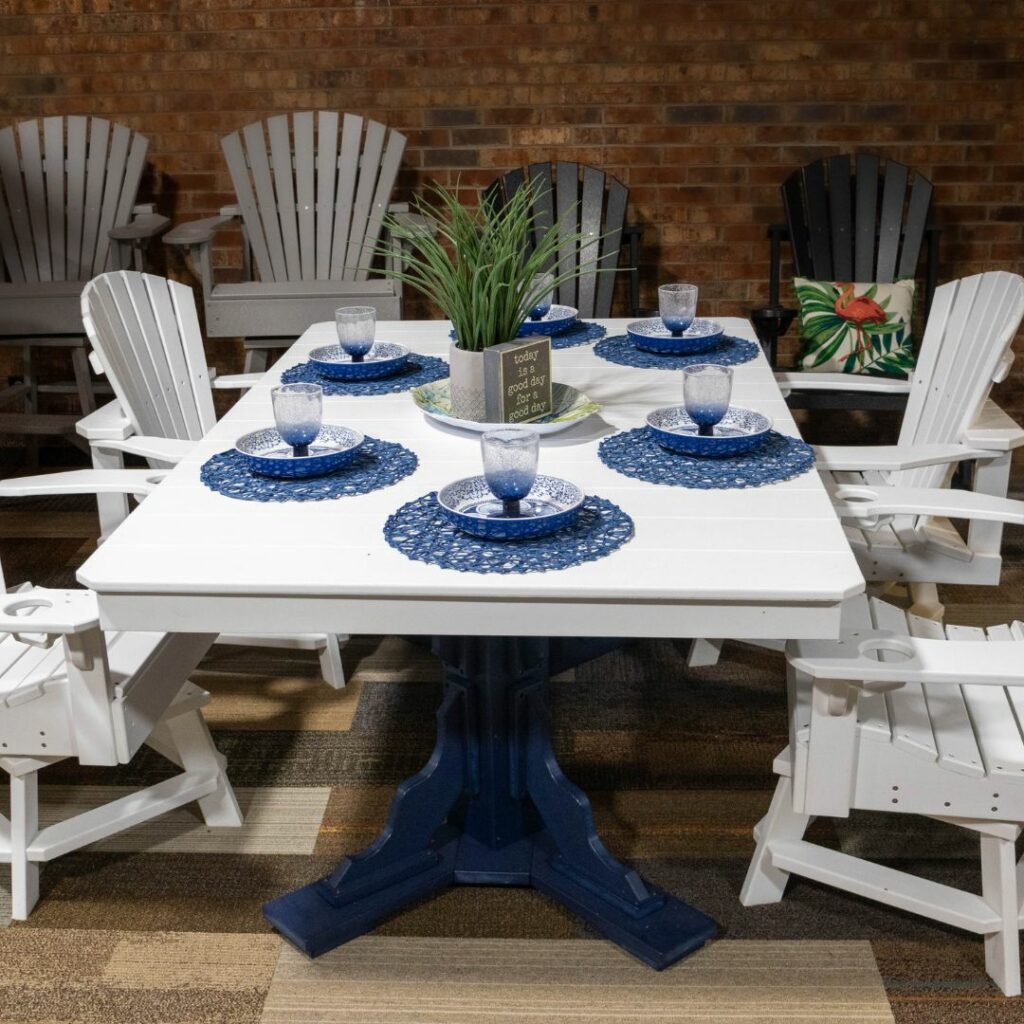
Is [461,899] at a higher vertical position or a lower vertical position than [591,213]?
lower

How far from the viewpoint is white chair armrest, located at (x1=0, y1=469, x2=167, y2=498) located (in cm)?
234

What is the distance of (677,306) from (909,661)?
1276 millimetres

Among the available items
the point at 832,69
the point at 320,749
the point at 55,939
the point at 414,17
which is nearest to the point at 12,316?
the point at 414,17

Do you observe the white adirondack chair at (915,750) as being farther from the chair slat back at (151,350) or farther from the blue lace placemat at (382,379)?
the chair slat back at (151,350)

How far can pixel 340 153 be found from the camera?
14.9 feet

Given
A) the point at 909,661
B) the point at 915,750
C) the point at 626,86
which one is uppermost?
the point at 626,86

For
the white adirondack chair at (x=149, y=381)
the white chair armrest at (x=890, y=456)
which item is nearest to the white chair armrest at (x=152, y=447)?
the white adirondack chair at (x=149, y=381)

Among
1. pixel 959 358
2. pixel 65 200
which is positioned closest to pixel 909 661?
pixel 959 358

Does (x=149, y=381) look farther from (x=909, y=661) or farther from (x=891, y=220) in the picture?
(x=891, y=220)

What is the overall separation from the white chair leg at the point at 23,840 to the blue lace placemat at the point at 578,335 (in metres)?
1.38

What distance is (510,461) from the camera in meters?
1.79

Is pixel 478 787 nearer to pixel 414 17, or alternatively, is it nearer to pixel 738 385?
pixel 738 385

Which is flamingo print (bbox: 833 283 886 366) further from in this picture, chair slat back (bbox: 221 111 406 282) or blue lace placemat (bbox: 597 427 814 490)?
blue lace placemat (bbox: 597 427 814 490)

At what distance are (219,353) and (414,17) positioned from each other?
1.43 metres
